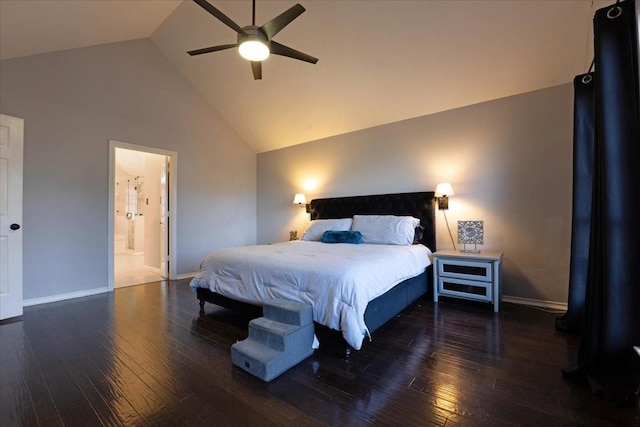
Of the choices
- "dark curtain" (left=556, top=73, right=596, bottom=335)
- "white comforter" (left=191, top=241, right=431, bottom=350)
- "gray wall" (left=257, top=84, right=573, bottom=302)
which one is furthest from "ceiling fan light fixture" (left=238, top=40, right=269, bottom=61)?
"dark curtain" (left=556, top=73, right=596, bottom=335)

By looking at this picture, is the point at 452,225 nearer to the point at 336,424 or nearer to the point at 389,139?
the point at 389,139

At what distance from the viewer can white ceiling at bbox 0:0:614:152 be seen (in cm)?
270

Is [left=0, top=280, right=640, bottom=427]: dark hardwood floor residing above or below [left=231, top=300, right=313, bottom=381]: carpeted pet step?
below

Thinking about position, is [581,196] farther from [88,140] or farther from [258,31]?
[88,140]

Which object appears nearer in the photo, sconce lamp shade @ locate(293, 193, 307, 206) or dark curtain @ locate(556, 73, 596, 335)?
dark curtain @ locate(556, 73, 596, 335)

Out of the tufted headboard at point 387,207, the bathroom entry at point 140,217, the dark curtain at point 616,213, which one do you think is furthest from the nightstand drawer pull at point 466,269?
the bathroom entry at point 140,217

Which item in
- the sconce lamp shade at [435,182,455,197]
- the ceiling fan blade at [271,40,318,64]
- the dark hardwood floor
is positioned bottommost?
the dark hardwood floor

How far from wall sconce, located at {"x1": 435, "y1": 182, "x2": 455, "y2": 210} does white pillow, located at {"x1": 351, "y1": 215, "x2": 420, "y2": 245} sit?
39 cm

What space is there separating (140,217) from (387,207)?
6.87m

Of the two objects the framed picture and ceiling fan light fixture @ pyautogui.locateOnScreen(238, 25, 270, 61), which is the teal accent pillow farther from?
ceiling fan light fixture @ pyautogui.locateOnScreen(238, 25, 270, 61)

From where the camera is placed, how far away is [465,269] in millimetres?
3254

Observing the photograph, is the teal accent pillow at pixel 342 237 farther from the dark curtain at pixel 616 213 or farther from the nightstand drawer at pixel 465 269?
the dark curtain at pixel 616 213

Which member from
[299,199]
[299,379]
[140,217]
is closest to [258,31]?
[299,379]

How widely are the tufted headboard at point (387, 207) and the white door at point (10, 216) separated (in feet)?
12.7
